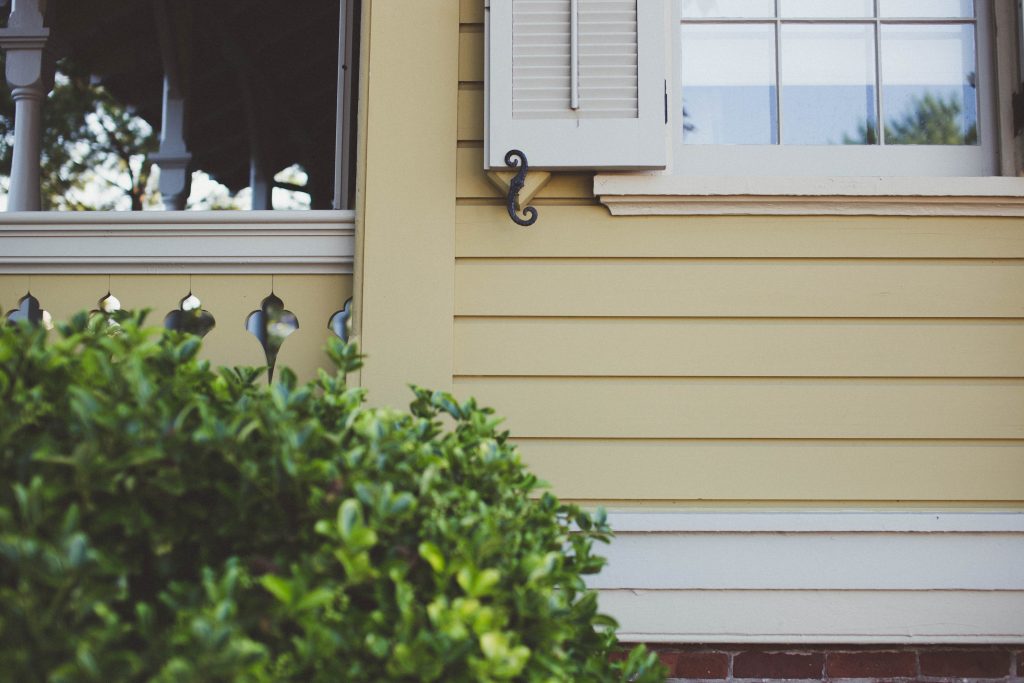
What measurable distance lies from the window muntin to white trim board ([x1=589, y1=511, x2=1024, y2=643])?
1004 millimetres

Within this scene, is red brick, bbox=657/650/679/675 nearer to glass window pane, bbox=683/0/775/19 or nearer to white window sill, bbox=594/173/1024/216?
white window sill, bbox=594/173/1024/216

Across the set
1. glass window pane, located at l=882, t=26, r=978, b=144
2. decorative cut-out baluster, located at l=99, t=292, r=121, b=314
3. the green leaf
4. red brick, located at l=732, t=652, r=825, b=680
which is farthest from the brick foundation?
decorative cut-out baluster, located at l=99, t=292, r=121, b=314

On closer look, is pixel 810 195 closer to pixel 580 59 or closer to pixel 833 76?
pixel 833 76

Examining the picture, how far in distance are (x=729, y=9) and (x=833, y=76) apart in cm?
35

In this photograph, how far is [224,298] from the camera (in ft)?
6.66

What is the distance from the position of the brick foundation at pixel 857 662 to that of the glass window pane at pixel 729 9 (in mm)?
1713

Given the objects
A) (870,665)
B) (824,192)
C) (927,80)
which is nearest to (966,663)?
(870,665)

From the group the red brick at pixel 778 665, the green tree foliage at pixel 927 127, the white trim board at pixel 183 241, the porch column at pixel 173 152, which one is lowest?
the red brick at pixel 778 665

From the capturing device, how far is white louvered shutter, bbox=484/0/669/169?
6.25 ft

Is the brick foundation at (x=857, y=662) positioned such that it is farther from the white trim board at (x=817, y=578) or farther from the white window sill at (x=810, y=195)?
the white window sill at (x=810, y=195)

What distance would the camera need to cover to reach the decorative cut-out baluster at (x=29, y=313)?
2037 mm

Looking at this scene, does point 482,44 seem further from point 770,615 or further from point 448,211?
point 770,615

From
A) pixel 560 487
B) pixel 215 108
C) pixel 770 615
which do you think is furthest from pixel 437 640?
pixel 215 108

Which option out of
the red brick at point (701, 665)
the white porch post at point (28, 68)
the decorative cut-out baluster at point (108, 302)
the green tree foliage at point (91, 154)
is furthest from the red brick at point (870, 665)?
the green tree foliage at point (91, 154)
